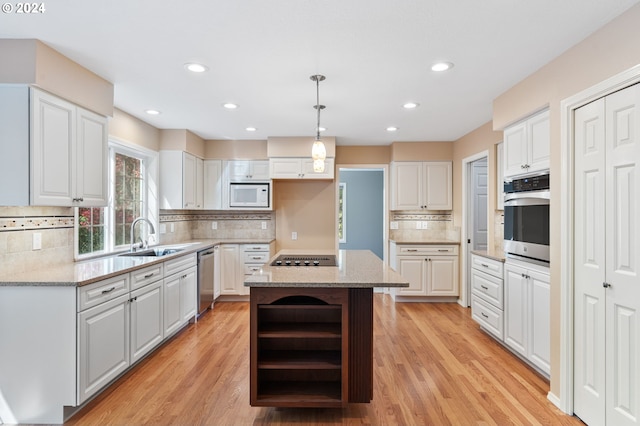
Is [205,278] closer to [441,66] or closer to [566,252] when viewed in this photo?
[441,66]

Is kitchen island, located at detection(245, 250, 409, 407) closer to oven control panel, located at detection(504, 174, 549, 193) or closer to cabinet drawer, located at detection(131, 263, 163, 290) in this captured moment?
cabinet drawer, located at detection(131, 263, 163, 290)

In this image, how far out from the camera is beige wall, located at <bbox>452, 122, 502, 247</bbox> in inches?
169

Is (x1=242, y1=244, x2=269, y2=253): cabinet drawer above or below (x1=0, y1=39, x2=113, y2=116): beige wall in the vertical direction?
below

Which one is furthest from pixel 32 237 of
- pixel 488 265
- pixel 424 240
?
pixel 424 240

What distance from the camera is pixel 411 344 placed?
11.9ft

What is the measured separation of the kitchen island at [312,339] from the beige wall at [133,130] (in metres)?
2.52

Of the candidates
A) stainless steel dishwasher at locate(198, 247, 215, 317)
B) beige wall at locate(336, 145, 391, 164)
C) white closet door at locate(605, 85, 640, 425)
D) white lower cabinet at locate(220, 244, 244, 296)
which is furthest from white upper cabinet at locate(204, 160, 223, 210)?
white closet door at locate(605, 85, 640, 425)

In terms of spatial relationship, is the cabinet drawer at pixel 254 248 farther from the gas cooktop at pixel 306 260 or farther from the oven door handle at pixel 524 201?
the oven door handle at pixel 524 201

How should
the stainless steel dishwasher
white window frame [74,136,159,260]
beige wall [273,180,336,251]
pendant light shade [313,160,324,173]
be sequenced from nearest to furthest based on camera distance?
pendant light shade [313,160,324,173] → white window frame [74,136,159,260] → the stainless steel dishwasher → beige wall [273,180,336,251]

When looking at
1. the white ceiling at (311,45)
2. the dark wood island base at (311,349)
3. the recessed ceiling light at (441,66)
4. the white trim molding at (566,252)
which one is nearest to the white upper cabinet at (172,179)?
the white ceiling at (311,45)

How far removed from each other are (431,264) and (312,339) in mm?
3231

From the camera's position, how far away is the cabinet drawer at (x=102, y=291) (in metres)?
2.30

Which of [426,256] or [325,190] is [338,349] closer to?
[426,256]

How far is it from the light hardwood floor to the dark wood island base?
0.18 metres
